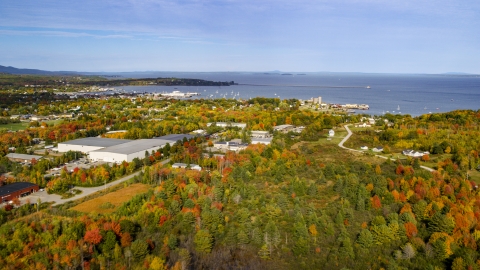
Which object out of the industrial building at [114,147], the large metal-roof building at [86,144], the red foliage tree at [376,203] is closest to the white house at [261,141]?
the industrial building at [114,147]

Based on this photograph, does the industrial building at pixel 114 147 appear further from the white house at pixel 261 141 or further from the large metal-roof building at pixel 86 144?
the white house at pixel 261 141

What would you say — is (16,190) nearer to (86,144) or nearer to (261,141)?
(86,144)

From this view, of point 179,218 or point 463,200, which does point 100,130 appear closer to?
point 179,218

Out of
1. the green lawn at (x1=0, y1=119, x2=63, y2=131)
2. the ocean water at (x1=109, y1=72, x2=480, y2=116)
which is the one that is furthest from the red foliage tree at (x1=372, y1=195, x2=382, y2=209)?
the ocean water at (x1=109, y1=72, x2=480, y2=116)

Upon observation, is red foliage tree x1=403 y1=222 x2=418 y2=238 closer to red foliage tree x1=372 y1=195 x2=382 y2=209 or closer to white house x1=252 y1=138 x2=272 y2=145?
red foliage tree x1=372 y1=195 x2=382 y2=209

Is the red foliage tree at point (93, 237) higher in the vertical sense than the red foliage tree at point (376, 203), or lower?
higher
